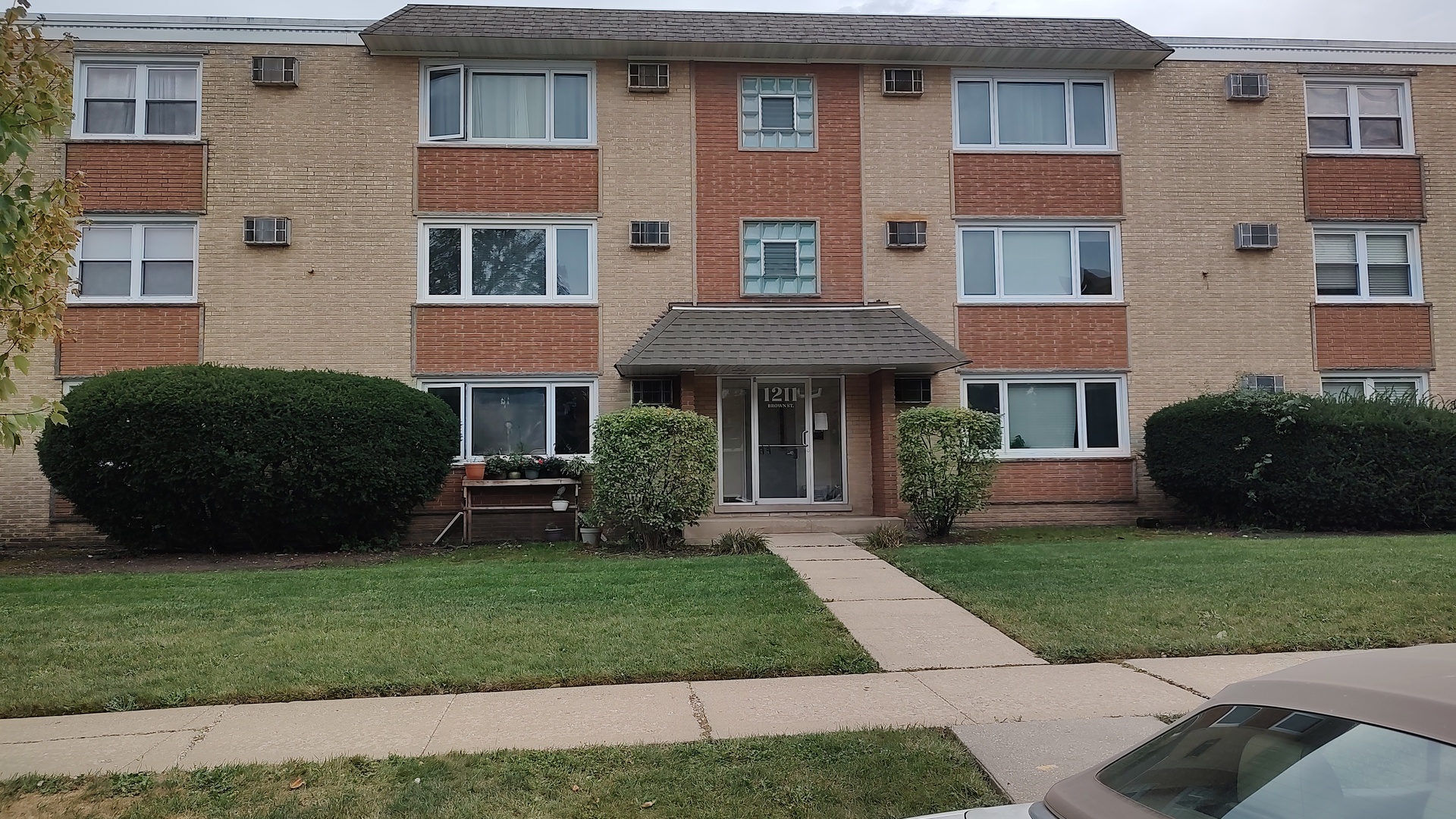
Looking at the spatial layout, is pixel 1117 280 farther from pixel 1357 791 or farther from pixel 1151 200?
pixel 1357 791

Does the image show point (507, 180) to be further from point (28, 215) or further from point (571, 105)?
point (28, 215)

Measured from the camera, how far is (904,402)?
49.2 ft

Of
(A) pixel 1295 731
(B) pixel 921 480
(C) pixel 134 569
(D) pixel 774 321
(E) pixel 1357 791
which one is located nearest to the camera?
(E) pixel 1357 791

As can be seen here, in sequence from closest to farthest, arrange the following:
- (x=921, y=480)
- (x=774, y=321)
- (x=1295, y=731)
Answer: (x=1295, y=731)
(x=921, y=480)
(x=774, y=321)

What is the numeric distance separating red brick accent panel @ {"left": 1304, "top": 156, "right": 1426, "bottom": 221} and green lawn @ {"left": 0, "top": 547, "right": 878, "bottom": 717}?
12.8 metres

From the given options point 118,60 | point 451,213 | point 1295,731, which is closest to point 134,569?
point 451,213

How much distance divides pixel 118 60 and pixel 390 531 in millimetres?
8785

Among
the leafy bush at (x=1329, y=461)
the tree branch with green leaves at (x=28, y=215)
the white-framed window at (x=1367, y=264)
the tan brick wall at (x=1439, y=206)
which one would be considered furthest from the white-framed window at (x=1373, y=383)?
the tree branch with green leaves at (x=28, y=215)

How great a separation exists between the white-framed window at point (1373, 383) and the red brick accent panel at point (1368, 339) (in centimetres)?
15

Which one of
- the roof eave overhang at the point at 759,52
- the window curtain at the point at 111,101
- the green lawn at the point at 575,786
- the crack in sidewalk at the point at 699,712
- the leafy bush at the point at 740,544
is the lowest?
the green lawn at the point at 575,786

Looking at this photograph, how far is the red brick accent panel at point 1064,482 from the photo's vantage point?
15.5 metres

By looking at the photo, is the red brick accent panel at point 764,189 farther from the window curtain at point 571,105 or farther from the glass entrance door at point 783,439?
the window curtain at point 571,105

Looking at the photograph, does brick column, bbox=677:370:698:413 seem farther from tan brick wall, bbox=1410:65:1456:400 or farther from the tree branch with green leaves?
tan brick wall, bbox=1410:65:1456:400

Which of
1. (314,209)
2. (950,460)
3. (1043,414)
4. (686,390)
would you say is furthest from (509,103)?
(1043,414)
